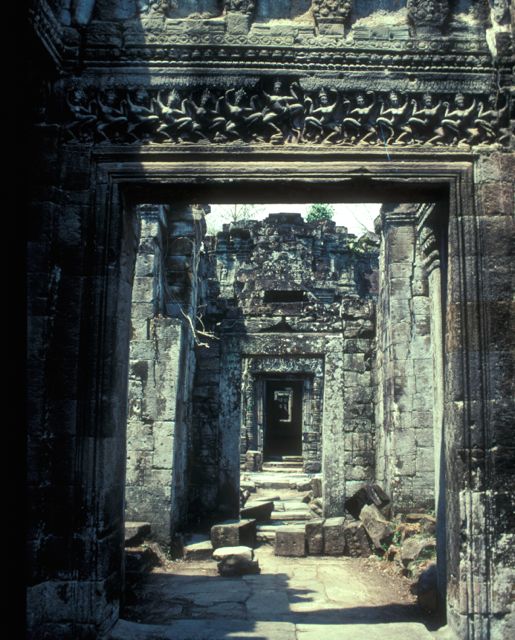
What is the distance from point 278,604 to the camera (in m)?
6.07

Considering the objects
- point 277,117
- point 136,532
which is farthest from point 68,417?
point 136,532

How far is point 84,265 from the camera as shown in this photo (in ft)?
13.3

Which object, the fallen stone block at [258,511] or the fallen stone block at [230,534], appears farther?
the fallen stone block at [258,511]

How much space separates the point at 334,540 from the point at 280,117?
647cm

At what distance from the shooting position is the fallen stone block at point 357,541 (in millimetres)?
8680

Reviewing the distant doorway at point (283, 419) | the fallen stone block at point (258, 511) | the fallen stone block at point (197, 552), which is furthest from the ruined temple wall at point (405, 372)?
the distant doorway at point (283, 419)

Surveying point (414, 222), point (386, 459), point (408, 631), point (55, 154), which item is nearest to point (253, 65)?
point (55, 154)

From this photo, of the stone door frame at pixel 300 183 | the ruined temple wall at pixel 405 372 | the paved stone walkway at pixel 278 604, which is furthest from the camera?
the ruined temple wall at pixel 405 372

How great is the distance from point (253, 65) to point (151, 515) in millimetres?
6100

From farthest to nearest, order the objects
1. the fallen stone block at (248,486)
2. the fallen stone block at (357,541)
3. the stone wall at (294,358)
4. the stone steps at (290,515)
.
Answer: the fallen stone block at (248,486), the stone steps at (290,515), the stone wall at (294,358), the fallen stone block at (357,541)

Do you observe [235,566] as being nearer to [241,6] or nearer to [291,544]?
[291,544]

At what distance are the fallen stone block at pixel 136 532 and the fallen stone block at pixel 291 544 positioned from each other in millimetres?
1844

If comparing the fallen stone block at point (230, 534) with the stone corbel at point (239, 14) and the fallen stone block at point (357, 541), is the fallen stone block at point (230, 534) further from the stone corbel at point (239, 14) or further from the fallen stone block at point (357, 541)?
the stone corbel at point (239, 14)

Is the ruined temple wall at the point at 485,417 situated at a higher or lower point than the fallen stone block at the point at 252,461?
higher
